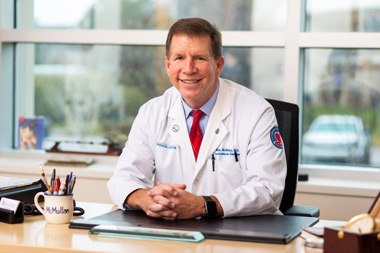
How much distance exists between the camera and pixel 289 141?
2564mm

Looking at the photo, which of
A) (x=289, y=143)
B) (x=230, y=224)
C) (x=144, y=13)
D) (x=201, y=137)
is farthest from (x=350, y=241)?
(x=144, y=13)

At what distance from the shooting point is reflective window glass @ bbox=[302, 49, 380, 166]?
354 cm

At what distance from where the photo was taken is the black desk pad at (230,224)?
165 cm

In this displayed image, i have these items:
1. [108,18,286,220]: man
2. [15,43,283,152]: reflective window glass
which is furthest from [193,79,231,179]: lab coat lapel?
[15,43,283,152]: reflective window glass

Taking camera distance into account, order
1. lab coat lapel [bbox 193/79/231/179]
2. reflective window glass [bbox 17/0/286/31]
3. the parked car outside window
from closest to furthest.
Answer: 1. lab coat lapel [bbox 193/79/231/179]
2. the parked car outside window
3. reflective window glass [bbox 17/0/286/31]

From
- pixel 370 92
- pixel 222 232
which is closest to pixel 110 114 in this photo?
pixel 370 92

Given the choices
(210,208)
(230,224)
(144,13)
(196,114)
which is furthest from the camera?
(144,13)

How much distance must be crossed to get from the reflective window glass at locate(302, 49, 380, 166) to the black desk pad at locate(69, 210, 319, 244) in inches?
68.8

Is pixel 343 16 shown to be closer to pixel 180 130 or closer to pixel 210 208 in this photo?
pixel 180 130

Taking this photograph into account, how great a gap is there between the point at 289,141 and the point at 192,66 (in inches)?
23.0

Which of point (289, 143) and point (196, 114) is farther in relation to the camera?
point (289, 143)

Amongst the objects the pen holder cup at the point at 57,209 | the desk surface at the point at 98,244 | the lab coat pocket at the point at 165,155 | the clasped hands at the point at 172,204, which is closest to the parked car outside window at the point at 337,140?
the lab coat pocket at the point at 165,155

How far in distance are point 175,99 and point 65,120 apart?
1.80 m

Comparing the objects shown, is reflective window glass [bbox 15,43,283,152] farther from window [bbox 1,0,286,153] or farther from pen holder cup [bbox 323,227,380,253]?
pen holder cup [bbox 323,227,380,253]
